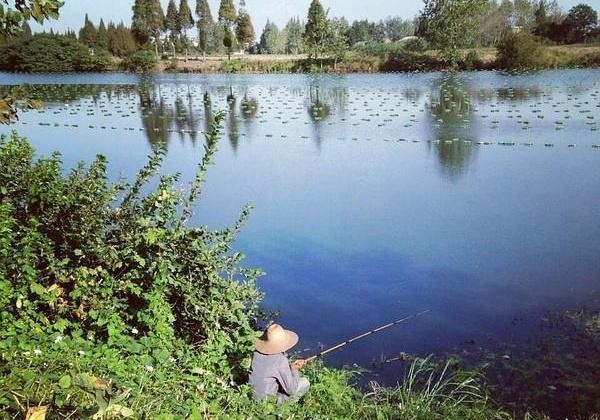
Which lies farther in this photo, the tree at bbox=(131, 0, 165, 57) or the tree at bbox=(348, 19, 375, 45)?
the tree at bbox=(348, 19, 375, 45)

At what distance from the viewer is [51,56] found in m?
53.8

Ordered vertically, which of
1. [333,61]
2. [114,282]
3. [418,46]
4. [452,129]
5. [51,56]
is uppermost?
[51,56]

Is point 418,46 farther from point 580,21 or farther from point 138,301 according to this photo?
point 138,301

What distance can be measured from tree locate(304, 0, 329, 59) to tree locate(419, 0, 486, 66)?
9857 millimetres

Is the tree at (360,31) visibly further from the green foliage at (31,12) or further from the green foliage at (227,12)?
the green foliage at (31,12)

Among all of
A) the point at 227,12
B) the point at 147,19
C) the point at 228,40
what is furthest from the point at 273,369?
the point at 227,12

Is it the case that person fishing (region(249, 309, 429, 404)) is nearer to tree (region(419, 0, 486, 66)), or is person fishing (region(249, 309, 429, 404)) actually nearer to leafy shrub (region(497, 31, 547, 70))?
leafy shrub (region(497, 31, 547, 70))

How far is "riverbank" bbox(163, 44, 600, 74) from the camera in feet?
131

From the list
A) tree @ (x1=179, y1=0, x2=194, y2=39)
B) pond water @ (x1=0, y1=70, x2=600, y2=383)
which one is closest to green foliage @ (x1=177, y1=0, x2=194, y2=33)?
tree @ (x1=179, y1=0, x2=194, y2=39)

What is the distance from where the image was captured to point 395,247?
750 cm

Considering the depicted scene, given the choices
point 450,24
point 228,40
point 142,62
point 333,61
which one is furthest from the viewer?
point 228,40

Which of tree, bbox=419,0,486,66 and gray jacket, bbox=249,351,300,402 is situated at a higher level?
tree, bbox=419,0,486,66

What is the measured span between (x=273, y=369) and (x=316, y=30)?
54213 millimetres

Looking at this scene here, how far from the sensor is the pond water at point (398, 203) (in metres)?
5.86
